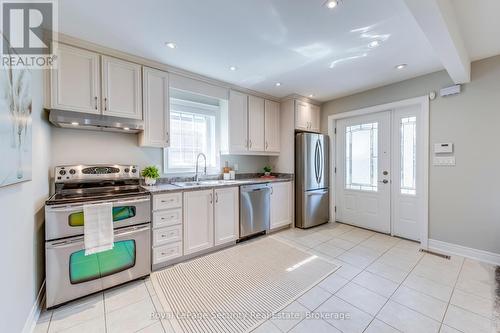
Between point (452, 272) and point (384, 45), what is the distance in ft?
8.68

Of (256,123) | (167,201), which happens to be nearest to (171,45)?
(167,201)

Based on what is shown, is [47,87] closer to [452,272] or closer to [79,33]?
[79,33]

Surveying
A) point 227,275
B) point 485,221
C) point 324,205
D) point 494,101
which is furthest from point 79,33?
point 485,221

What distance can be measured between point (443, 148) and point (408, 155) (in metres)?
0.48

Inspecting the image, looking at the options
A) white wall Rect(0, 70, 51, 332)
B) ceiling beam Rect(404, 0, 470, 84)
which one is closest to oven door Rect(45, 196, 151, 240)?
white wall Rect(0, 70, 51, 332)

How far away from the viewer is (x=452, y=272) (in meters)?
2.30

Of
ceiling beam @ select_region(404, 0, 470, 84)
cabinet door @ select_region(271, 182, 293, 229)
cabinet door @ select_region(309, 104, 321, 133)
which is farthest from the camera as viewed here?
cabinet door @ select_region(309, 104, 321, 133)

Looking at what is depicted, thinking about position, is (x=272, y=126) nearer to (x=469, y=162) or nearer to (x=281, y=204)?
(x=281, y=204)

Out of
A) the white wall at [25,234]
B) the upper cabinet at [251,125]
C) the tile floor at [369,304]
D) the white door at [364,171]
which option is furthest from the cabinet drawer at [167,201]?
the white door at [364,171]

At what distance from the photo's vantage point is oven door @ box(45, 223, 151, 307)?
1.73m

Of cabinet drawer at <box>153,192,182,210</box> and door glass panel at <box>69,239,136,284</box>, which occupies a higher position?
cabinet drawer at <box>153,192,182,210</box>

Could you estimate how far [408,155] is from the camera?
10.7ft

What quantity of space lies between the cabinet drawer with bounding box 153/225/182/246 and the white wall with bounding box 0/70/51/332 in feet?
3.15

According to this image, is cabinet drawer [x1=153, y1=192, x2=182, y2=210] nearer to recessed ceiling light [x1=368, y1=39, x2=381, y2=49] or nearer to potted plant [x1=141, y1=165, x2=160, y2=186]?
potted plant [x1=141, y1=165, x2=160, y2=186]
